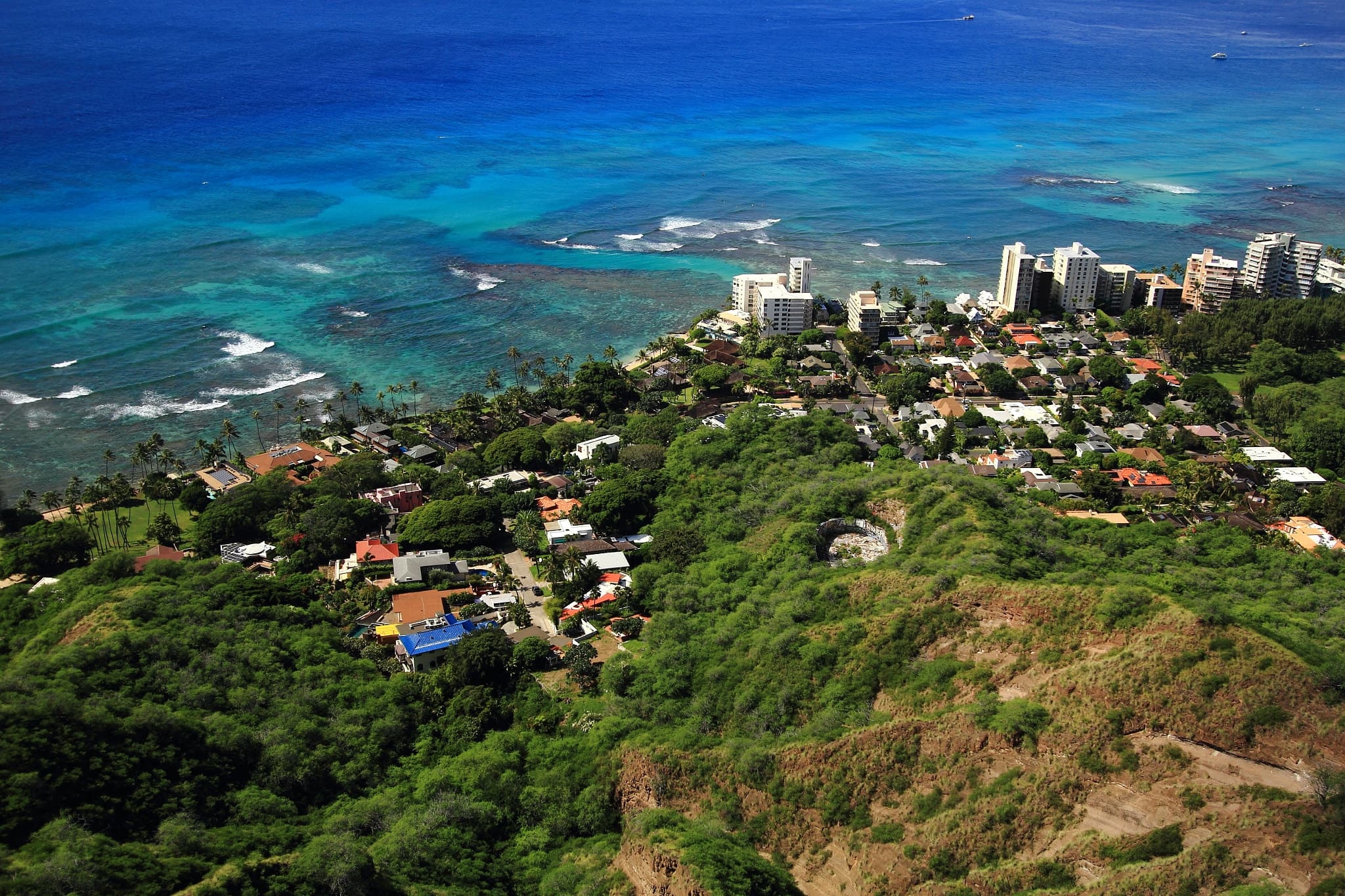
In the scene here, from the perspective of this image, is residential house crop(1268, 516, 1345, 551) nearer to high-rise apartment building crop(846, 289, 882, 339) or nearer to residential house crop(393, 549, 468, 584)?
high-rise apartment building crop(846, 289, 882, 339)

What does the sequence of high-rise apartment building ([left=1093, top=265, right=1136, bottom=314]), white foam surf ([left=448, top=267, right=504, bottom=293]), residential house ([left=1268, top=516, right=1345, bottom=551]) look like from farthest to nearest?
white foam surf ([left=448, top=267, right=504, bottom=293])
high-rise apartment building ([left=1093, top=265, right=1136, bottom=314])
residential house ([left=1268, top=516, right=1345, bottom=551])

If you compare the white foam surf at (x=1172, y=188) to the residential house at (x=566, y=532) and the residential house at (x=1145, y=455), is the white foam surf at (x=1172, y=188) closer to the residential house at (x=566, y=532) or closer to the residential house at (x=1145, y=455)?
the residential house at (x=1145, y=455)

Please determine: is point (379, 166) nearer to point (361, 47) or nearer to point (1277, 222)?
point (361, 47)

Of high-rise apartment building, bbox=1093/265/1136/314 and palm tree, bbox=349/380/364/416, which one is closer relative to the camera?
palm tree, bbox=349/380/364/416

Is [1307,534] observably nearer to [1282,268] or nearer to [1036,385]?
[1036,385]

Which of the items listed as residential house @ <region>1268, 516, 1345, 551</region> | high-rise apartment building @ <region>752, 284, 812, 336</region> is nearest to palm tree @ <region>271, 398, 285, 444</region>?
high-rise apartment building @ <region>752, 284, 812, 336</region>

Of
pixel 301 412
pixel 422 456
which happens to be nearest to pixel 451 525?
pixel 422 456

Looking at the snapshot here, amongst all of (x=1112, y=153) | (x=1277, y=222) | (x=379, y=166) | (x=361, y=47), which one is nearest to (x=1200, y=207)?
(x=1277, y=222)
